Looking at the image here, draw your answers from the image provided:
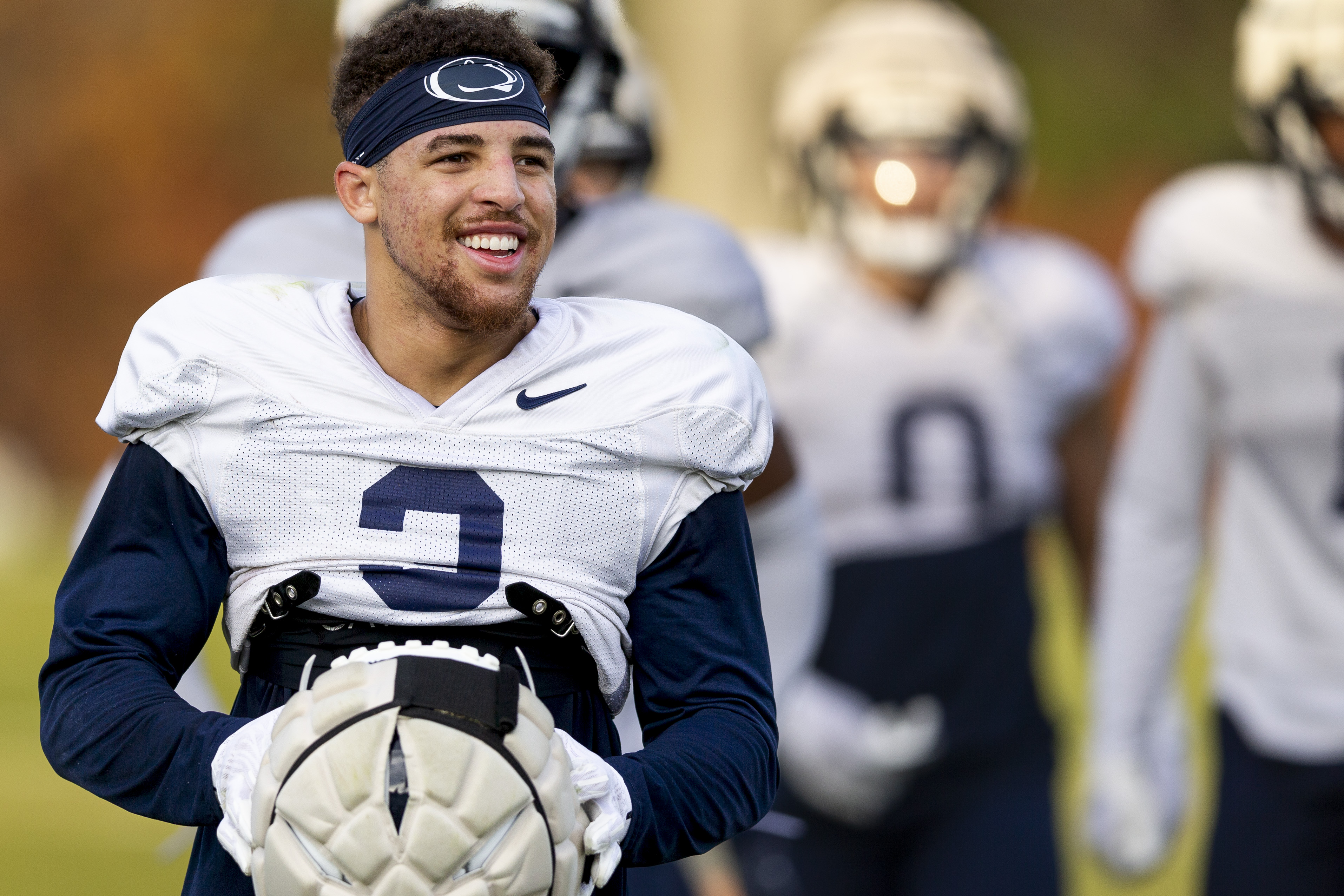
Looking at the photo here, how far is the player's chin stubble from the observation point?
204 centimetres

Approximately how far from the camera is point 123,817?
7043 millimetres

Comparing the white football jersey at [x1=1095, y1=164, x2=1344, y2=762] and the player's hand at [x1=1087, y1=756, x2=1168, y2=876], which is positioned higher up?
the white football jersey at [x1=1095, y1=164, x2=1344, y2=762]

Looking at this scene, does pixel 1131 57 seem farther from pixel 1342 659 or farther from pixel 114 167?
pixel 1342 659

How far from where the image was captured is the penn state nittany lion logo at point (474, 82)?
6.75 ft

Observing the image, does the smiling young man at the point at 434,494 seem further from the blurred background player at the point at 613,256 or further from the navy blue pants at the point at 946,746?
the navy blue pants at the point at 946,746

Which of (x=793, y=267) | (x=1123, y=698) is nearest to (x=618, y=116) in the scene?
(x=793, y=267)

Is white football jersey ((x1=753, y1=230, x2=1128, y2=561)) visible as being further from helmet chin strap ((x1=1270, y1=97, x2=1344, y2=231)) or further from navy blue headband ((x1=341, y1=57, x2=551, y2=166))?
navy blue headband ((x1=341, y1=57, x2=551, y2=166))

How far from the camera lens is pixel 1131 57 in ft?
50.9

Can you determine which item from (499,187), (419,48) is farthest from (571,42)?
(499,187)

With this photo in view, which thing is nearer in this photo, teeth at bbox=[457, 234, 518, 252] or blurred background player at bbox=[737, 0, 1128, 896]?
teeth at bbox=[457, 234, 518, 252]

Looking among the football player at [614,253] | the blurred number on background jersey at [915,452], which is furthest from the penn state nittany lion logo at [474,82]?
the blurred number on background jersey at [915,452]

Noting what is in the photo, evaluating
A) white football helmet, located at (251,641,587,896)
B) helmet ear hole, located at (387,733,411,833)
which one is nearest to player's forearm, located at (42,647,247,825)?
white football helmet, located at (251,641,587,896)

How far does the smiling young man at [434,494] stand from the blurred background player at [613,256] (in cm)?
67

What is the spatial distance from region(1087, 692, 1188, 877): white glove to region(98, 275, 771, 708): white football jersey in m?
2.49
